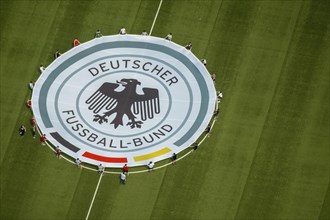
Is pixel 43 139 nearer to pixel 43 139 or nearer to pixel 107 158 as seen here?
pixel 43 139

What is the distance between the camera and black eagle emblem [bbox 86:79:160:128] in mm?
55312

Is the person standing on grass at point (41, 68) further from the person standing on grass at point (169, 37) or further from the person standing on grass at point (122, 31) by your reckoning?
the person standing on grass at point (169, 37)

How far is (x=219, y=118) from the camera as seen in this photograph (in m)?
55.0

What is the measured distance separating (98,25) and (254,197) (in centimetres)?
1692

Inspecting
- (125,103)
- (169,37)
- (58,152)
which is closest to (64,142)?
(58,152)

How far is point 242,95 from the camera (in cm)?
5594

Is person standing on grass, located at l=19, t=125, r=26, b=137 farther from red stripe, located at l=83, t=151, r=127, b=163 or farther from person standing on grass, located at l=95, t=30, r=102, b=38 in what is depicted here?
person standing on grass, located at l=95, t=30, r=102, b=38

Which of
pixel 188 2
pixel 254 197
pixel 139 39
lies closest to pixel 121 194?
pixel 254 197

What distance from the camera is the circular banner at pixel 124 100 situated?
54094 millimetres

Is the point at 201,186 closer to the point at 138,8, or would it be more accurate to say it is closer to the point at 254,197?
the point at 254,197

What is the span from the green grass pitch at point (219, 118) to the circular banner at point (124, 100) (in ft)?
3.10

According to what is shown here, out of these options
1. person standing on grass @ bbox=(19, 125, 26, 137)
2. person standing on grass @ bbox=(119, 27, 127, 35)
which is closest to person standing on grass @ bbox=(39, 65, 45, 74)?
person standing on grass @ bbox=(19, 125, 26, 137)

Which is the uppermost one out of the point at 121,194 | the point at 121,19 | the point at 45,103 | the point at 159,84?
the point at 121,19

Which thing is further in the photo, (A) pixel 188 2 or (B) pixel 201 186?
(A) pixel 188 2
